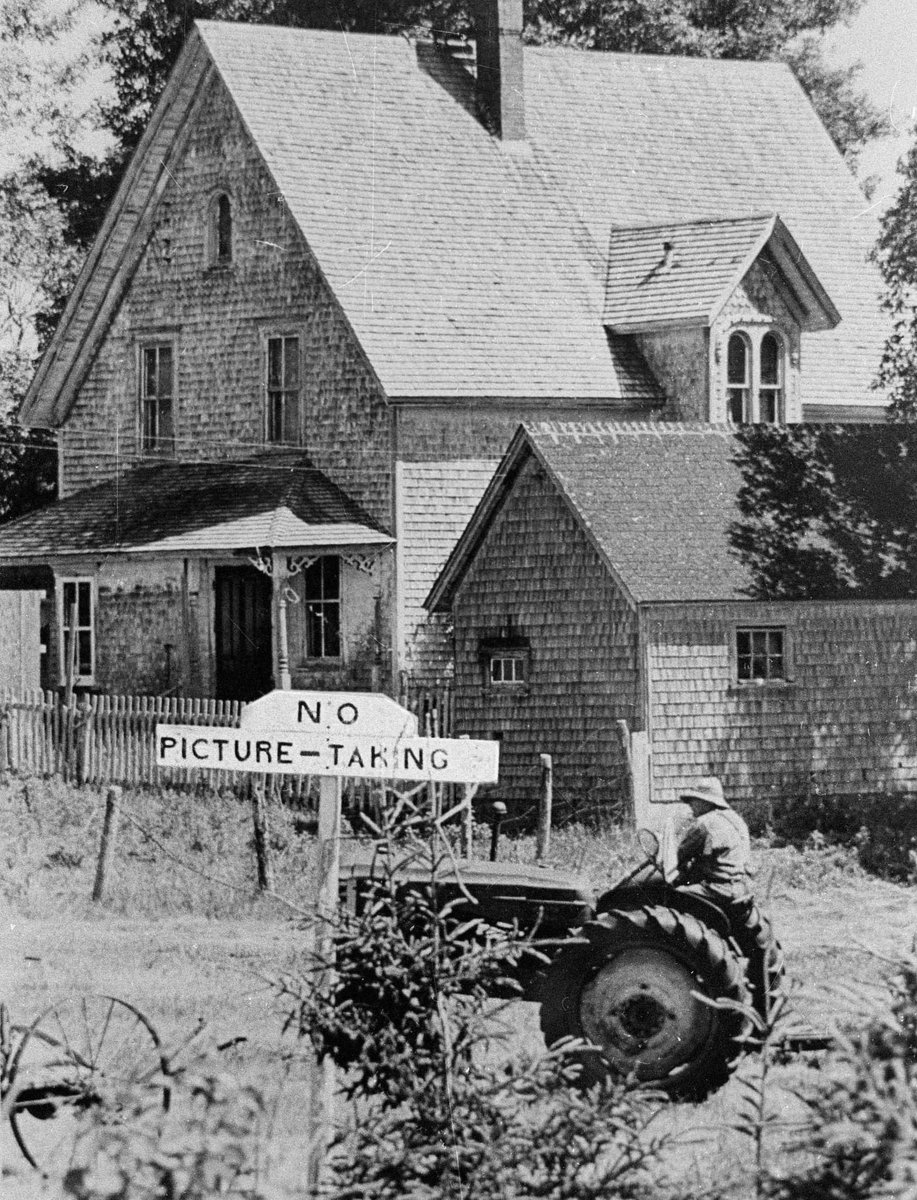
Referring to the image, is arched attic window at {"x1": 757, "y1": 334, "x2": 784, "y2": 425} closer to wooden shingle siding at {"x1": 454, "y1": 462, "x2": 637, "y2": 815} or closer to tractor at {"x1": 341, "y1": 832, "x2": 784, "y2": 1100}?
wooden shingle siding at {"x1": 454, "y1": 462, "x2": 637, "y2": 815}

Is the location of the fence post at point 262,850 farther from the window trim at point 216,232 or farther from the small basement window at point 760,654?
the window trim at point 216,232

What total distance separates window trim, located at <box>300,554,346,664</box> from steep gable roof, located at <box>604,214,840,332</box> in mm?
5131

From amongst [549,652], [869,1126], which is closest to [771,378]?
[549,652]

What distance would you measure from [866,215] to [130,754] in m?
15.7

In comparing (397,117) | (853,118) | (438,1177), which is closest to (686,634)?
(397,117)

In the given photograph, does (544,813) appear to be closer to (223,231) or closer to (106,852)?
(106,852)

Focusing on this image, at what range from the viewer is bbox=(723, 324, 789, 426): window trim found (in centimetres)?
2912

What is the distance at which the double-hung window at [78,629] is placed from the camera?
99.8 ft

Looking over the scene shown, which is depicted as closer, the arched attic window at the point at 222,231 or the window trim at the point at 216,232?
the window trim at the point at 216,232

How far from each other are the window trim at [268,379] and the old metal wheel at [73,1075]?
614 inches

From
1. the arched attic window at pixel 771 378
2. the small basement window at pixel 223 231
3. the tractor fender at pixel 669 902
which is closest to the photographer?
the tractor fender at pixel 669 902

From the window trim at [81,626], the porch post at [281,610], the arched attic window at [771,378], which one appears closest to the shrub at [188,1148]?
the porch post at [281,610]

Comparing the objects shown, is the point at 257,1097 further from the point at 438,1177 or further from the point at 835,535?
the point at 835,535

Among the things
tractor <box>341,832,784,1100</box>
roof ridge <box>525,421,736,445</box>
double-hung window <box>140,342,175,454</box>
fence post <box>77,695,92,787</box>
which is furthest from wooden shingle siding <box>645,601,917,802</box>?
tractor <box>341,832,784,1100</box>
